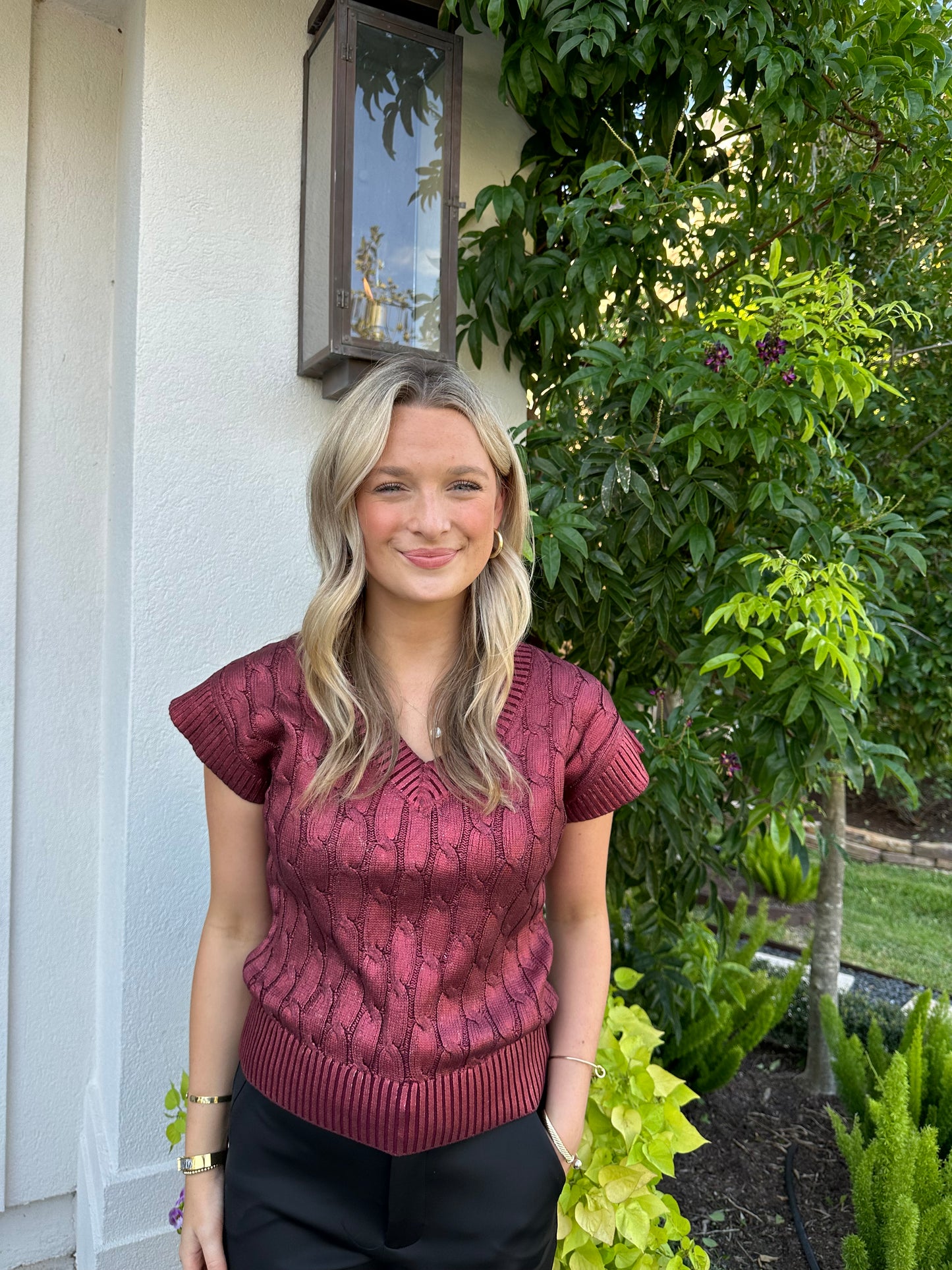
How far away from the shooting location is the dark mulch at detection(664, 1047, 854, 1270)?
2291 millimetres

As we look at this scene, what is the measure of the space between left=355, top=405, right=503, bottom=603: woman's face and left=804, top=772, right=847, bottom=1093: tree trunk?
2127mm

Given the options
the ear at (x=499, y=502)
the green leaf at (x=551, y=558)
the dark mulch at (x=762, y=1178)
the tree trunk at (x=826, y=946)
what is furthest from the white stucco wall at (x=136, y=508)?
the tree trunk at (x=826, y=946)

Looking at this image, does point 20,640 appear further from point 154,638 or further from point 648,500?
point 648,500

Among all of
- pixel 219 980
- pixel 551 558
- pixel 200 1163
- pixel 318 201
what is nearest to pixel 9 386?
pixel 318 201

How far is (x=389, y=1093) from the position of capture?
1184 mm

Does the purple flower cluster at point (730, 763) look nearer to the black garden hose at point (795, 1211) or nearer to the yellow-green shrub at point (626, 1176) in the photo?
the yellow-green shrub at point (626, 1176)

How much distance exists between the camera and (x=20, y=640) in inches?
79.2

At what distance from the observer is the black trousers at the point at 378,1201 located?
1.20 metres

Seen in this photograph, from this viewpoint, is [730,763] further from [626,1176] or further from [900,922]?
[900,922]

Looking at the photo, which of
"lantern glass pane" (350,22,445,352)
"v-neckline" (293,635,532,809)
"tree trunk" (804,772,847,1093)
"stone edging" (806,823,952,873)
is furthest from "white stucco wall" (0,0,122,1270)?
"stone edging" (806,823,952,873)

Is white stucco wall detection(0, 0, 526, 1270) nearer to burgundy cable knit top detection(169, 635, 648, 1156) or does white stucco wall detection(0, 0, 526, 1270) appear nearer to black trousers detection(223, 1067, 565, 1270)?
burgundy cable knit top detection(169, 635, 648, 1156)

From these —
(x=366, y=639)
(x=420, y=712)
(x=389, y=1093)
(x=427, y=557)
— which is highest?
(x=427, y=557)

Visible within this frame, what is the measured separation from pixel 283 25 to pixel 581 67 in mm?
651

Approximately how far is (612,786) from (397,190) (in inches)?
51.6
